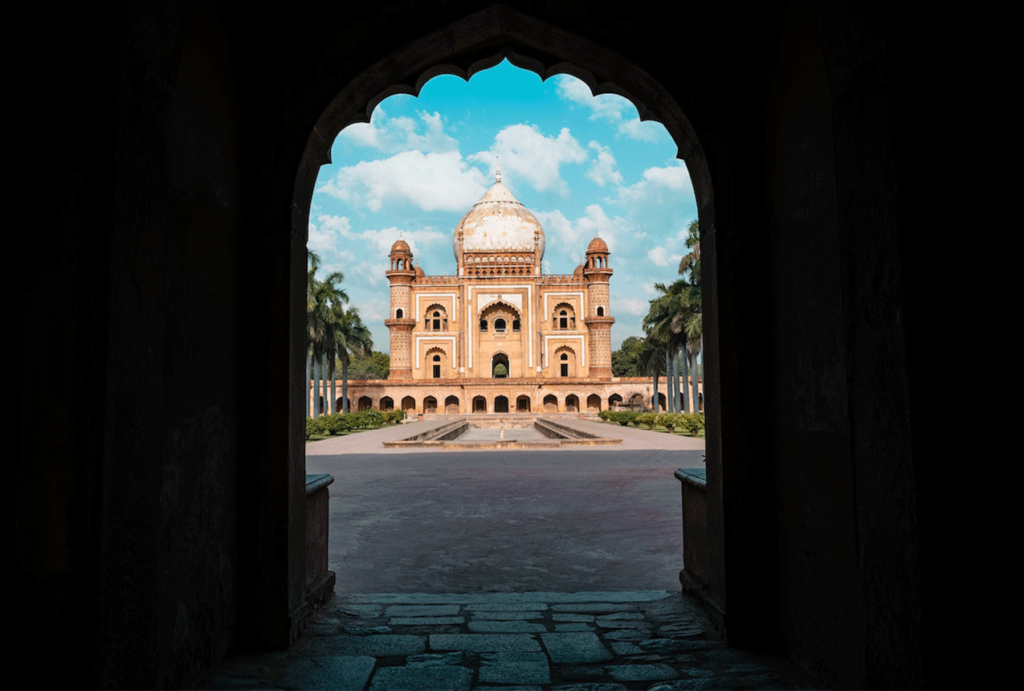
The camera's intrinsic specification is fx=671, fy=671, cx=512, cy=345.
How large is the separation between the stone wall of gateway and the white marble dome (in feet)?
34.5

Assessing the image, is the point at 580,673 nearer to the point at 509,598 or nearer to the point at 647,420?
the point at 509,598

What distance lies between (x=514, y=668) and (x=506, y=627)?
1.71ft

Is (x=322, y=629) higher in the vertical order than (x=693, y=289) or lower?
lower

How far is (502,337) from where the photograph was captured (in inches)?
1797

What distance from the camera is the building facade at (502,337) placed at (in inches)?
1703

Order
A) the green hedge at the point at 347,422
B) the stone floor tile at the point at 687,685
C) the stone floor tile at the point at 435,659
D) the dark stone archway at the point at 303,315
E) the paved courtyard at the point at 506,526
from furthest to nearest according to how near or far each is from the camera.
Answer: the green hedge at the point at 347,422 → the paved courtyard at the point at 506,526 → the stone floor tile at the point at 435,659 → the stone floor tile at the point at 687,685 → the dark stone archway at the point at 303,315

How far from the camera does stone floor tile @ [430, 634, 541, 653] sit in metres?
2.84

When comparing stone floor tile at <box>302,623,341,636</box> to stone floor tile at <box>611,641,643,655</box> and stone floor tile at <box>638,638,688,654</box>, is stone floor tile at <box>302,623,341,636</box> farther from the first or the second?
stone floor tile at <box>638,638,688,654</box>

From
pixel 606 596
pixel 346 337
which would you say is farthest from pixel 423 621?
pixel 346 337

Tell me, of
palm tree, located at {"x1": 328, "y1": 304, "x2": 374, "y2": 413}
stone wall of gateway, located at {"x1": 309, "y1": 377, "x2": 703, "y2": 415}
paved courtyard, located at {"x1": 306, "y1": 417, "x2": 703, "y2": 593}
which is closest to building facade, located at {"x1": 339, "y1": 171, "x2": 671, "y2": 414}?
stone wall of gateway, located at {"x1": 309, "y1": 377, "x2": 703, "y2": 415}

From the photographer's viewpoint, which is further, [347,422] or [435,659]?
[347,422]

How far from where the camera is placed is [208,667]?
2623 mm

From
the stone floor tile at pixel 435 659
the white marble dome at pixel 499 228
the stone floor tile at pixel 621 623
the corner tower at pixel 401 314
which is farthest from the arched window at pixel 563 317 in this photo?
the stone floor tile at pixel 435 659

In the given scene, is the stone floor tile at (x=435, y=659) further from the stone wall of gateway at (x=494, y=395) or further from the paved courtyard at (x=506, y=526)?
the stone wall of gateway at (x=494, y=395)
